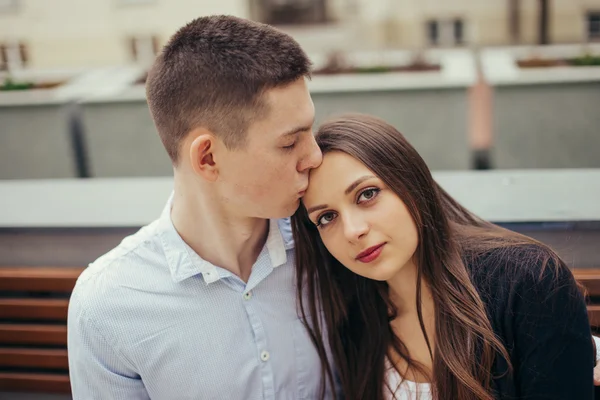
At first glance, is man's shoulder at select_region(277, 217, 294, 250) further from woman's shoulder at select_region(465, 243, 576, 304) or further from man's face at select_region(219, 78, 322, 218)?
woman's shoulder at select_region(465, 243, 576, 304)

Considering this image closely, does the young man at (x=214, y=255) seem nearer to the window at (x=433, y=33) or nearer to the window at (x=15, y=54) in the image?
the window at (x=15, y=54)

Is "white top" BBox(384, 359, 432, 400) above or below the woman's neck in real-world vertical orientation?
below

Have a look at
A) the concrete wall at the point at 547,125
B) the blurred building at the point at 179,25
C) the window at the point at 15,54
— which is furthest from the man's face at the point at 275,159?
the window at the point at 15,54

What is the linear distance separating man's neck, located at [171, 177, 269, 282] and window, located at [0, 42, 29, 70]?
485 inches

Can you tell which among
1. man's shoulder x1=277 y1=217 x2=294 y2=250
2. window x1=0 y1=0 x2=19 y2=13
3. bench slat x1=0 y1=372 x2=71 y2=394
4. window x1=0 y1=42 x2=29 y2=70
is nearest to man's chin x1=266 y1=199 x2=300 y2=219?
man's shoulder x1=277 y1=217 x2=294 y2=250

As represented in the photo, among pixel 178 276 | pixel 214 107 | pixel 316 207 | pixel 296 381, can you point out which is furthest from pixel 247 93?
pixel 296 381

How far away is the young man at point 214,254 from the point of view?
5.77ft

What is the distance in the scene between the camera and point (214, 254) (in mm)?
1959

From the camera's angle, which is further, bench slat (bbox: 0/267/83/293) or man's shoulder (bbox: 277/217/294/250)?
bench slat (bbox: 0/267/83/293)

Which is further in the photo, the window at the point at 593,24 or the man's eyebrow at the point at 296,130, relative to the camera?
the window at the point at 593,24

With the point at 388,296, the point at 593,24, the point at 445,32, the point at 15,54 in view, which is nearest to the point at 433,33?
the point at 445,32

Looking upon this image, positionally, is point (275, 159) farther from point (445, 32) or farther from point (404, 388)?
point (445, 32)

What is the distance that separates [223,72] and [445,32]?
13.7 metres

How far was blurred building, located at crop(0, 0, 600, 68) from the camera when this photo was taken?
533 inches
